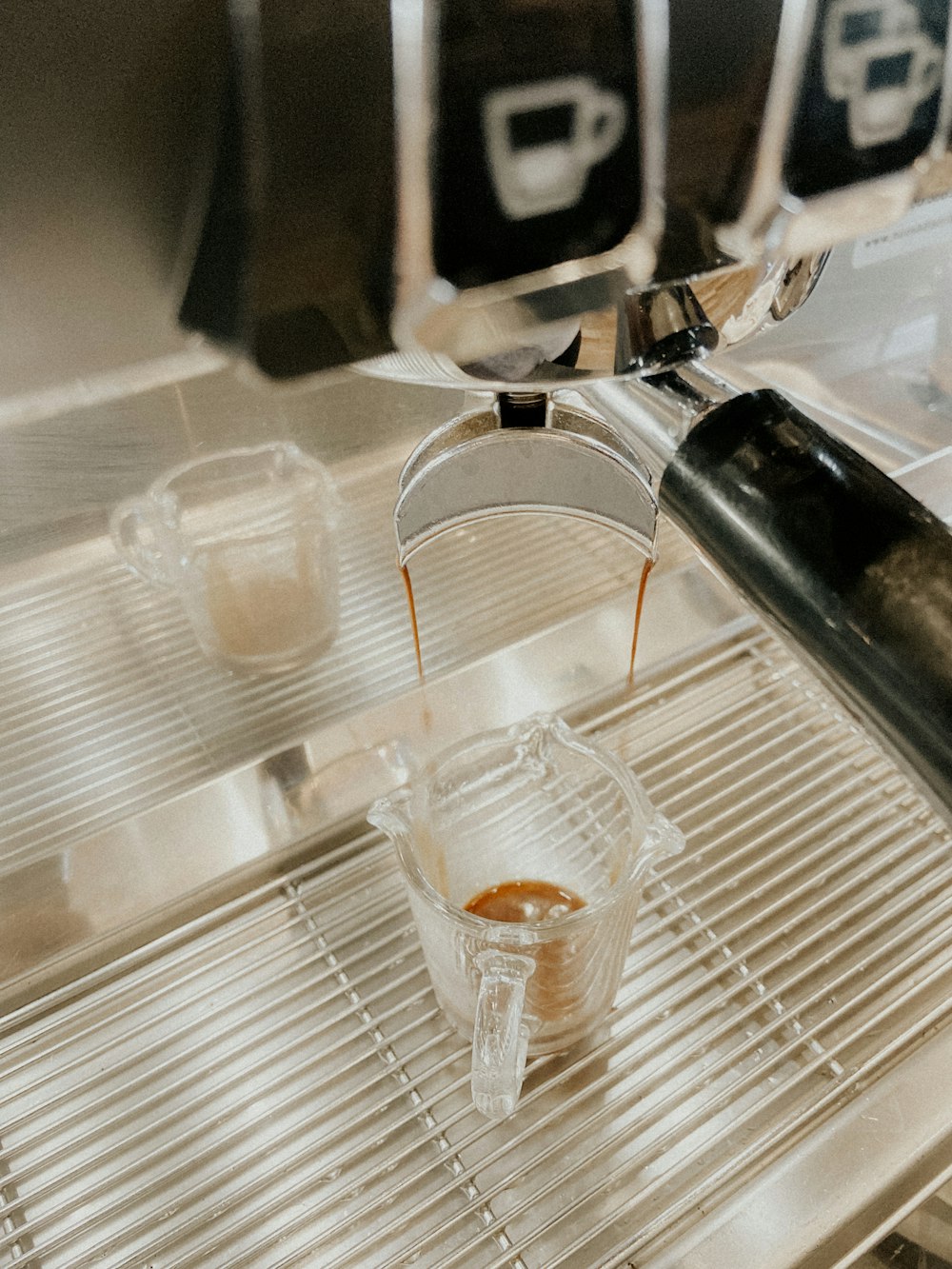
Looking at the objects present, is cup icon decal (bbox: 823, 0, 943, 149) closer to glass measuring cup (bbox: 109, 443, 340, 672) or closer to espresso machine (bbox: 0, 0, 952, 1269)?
espresso machine (bbox: 0, 0, 952, 1269)

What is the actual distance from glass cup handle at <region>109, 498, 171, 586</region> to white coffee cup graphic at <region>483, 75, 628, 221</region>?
0.19 m

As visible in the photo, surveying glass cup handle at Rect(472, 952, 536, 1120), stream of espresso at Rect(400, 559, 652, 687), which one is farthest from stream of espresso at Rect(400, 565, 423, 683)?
glass cup handle at Rect(472, 952, 536, 1120)

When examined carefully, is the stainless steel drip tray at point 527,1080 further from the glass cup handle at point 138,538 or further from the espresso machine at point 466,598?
the glass cup handle at point 138,538

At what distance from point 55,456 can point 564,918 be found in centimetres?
20

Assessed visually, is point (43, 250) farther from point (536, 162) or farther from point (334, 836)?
point (334, 836)

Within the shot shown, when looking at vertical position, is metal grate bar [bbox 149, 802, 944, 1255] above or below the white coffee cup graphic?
below

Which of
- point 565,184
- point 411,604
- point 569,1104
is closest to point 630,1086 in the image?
point 569,1104

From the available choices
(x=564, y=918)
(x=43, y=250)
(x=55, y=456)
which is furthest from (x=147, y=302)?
(x=564, y=918)

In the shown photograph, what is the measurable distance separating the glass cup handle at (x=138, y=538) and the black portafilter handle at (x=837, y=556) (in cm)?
16

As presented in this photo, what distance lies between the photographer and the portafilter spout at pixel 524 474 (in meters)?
0.26

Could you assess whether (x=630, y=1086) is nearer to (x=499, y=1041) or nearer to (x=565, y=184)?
(x=499, y=1041)

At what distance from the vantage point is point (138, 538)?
1.07 feet

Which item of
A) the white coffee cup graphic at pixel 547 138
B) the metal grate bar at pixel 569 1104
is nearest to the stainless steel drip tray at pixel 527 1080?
the metal grate bar at pixel 569 1104

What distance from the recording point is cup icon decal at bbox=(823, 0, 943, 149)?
169 millimetres
